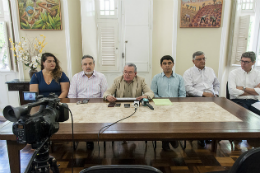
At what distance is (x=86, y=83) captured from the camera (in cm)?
233

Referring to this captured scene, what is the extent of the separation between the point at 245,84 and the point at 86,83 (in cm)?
222

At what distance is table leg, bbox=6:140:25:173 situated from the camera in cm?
116

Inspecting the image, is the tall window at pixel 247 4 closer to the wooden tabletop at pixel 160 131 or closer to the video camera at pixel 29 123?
the wooden tabletop at pixel 160 131

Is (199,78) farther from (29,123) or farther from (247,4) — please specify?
(29,123)

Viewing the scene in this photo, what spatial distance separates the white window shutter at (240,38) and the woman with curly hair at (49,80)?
3092 mm

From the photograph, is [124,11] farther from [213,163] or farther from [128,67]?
[213,163]

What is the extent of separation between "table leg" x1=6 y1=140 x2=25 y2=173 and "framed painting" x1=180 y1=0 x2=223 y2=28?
3.00 metres

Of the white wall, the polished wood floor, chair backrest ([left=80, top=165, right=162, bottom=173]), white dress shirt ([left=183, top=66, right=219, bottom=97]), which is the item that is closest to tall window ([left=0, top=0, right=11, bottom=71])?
the white wall

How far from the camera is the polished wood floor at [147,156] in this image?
1.73 metres

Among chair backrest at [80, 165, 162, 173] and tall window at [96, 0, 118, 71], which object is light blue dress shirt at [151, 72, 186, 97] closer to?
tall window at [96, 0, 118, 71]

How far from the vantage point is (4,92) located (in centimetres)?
362

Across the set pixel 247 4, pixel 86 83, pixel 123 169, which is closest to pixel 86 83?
pixel 86 83

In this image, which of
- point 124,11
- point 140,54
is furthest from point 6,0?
point 140,54

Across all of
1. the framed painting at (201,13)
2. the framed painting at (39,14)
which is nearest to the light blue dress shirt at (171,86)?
the framed painting at (201,13)
